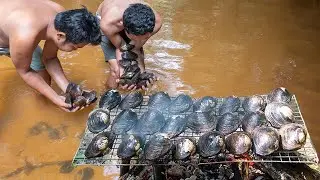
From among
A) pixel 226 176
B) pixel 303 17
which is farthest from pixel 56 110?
pixel 303 17

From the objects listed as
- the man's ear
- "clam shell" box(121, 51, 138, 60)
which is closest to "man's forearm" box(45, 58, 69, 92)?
"clam shell" box(121, 51, 138, 60)

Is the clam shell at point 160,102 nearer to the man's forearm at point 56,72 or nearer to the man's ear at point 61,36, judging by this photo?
the man's ear at point 61,36

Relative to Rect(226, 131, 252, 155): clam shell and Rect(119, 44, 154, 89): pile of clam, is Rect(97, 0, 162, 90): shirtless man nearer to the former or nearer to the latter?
Rect(119, 44, 154, 89): pile of clam

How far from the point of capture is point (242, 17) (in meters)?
6.53

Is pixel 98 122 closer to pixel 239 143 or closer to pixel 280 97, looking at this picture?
pixel 239 143

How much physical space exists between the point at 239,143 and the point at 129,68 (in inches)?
87.5

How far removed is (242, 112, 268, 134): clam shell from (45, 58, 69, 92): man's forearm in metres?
2.30

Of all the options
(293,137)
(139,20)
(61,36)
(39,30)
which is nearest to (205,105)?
(293,137)

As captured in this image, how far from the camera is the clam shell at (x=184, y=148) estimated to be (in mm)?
2516

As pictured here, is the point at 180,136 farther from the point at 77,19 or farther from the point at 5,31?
the point at 5,31

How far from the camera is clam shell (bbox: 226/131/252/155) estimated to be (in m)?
2.51

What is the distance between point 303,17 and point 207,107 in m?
4.32

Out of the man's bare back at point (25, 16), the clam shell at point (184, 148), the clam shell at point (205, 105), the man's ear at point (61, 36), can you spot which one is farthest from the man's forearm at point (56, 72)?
the clam shell at point (184, 148)

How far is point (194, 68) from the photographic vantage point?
514cm
